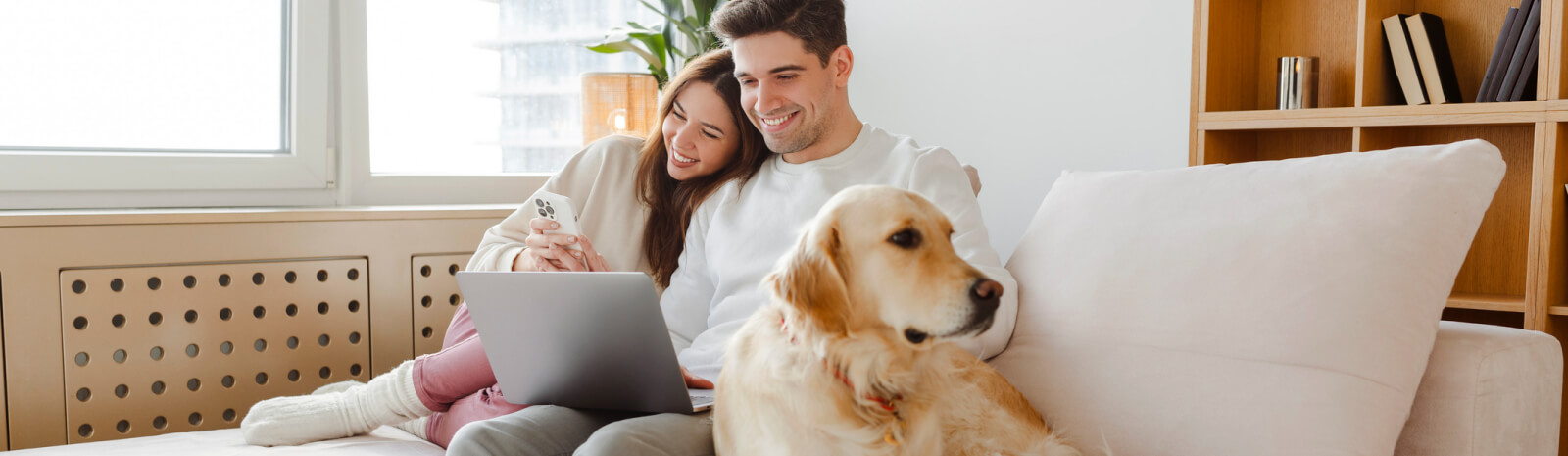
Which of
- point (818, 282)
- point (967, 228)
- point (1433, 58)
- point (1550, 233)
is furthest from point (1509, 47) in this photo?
A: point (818, 282)

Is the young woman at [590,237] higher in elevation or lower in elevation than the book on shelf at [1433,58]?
lower

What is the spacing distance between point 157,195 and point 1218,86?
254 cm

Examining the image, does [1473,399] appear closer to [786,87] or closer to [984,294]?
[984,294]

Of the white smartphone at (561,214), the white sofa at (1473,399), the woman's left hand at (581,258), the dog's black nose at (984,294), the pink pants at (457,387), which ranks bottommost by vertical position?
the pink pants at (457,387)

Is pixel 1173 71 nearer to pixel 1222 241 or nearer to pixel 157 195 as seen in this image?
pixel 1222 241

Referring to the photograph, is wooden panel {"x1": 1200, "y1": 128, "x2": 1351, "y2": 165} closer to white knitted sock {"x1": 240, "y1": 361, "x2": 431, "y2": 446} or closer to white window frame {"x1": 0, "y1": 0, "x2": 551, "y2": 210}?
white knitted sock {"x1": 240, "y1": 361, "x2": 431, "y2": 446}

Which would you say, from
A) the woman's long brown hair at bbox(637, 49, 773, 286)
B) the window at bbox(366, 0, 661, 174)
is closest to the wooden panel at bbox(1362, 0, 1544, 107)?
the woman's long brown hair at bbox(637, 49, 773, 286)

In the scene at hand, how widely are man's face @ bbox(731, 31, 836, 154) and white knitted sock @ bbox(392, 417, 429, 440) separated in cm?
80

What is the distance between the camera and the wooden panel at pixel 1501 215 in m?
2.20

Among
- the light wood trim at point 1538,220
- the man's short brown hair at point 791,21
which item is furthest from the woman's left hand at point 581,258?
the light wood trim at point 1538,220

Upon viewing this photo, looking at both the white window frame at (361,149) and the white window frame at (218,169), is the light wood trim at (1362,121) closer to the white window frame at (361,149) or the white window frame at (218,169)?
the white window frame at (361,149)

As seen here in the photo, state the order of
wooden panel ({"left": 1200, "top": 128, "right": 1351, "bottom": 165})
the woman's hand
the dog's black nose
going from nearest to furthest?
the dog's black nose
the woman's hand
wooden panel ({"left": 1200, "top": 128, "right": 1351, "bottom": 165})

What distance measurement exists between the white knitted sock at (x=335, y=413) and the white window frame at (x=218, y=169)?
93 centimetres

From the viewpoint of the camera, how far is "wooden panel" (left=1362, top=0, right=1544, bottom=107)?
216 cm
